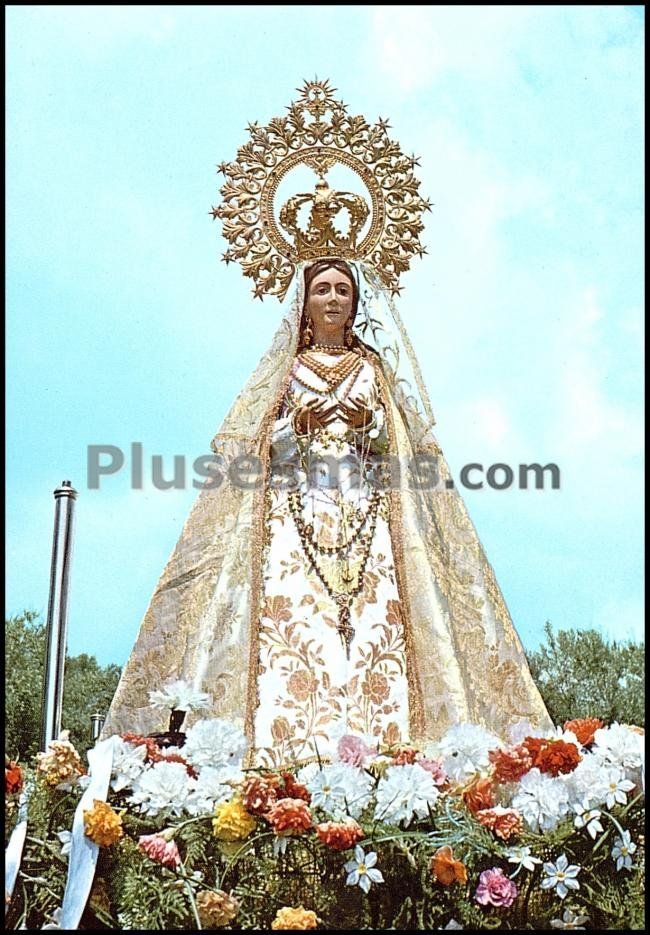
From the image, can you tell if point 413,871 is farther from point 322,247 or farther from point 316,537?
point 322,247

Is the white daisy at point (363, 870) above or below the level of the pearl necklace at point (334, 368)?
below

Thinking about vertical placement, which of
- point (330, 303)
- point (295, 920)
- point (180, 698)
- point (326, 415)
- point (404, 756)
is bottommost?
point (295, 920)

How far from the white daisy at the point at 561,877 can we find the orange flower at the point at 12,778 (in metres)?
1.65

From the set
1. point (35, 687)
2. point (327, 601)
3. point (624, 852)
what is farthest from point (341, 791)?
point (35, 687)

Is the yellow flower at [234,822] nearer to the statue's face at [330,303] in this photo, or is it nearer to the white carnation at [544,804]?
the white carnation at [544,804]

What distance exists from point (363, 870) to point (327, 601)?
5.81 ft

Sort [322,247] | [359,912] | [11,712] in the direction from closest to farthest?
1. [359,912]
2. [322,247]
3. [11,712]

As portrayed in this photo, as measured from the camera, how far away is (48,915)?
3621 mm

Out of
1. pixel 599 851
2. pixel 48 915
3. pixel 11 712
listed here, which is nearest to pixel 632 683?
pixel 11 712

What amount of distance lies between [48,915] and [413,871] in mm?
1136

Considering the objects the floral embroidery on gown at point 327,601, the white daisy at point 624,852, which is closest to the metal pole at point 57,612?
the floral embroidery on gown at point 327,601

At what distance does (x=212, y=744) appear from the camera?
151 inches

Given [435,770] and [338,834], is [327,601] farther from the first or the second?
[338,834]

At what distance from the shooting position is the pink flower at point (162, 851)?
11.3 feet
